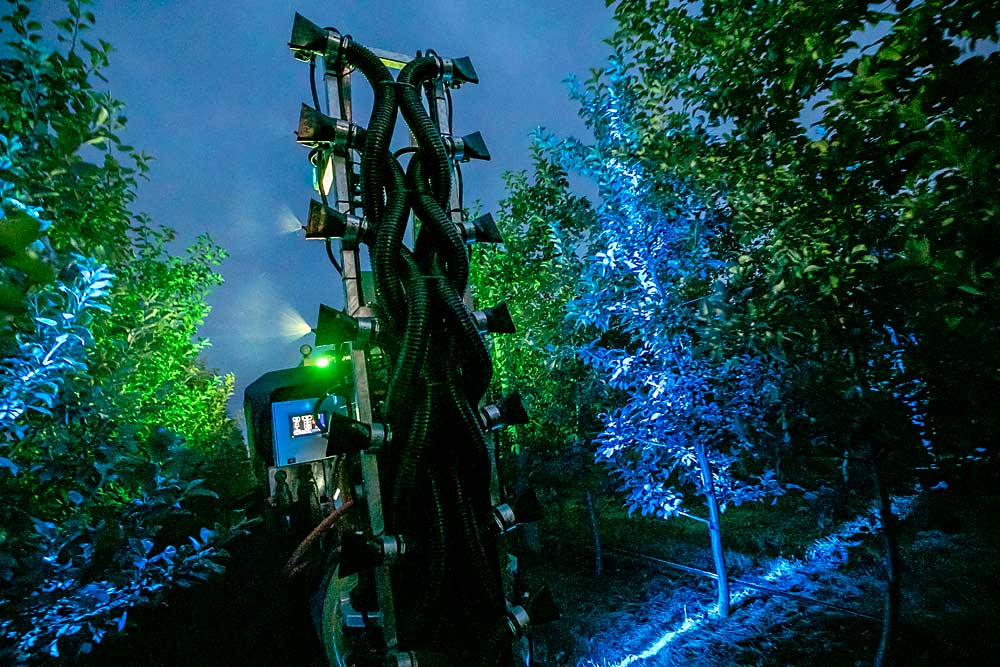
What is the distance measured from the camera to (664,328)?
5.27 metres

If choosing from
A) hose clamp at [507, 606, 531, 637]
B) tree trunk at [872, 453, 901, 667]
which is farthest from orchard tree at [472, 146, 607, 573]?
hose clamp at [507, 606, 531, 637]

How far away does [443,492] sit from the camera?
254 cm

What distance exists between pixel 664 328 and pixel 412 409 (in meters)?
3.77

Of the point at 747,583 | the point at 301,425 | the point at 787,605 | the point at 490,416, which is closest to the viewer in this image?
the point at 490,416

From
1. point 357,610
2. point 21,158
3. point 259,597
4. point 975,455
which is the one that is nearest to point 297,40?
point 21,158

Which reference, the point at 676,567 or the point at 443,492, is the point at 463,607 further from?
the point at 676,567

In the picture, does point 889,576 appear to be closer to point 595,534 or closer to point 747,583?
point 747,583

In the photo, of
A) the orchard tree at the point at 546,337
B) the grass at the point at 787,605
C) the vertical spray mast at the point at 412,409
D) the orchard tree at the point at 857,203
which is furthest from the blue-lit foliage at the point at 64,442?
the orchard tree at the point at 546,337

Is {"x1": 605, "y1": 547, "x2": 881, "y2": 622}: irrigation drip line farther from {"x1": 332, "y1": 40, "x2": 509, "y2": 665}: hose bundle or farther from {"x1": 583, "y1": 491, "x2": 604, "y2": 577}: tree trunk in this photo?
{"x1": 332, "y1": 40, "x2": 509, "y2": 665}: hose bundle

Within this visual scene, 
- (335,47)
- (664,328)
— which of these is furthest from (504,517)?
(664,328)

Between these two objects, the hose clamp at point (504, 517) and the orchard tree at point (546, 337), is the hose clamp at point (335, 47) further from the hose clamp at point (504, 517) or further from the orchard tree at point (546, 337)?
the orchard tree at point (546, 337)

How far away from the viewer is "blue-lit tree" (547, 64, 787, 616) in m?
5.26

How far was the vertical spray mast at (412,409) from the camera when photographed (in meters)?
2.36

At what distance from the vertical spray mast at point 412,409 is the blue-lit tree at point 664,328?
134 inches
